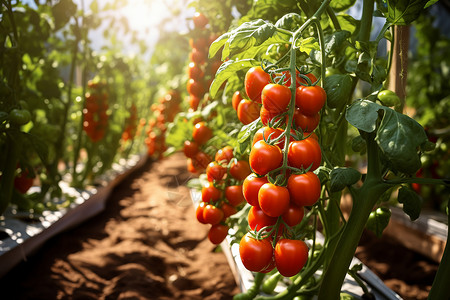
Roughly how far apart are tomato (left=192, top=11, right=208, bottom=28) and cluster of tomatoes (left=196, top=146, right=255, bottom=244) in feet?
2.51

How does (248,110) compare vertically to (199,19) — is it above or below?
below

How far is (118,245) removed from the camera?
2467mm

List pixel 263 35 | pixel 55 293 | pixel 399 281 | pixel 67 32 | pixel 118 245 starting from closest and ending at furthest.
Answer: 1. pixel 263 35
2. pixel 55 293
3. pixel 399 281
4. pixel 118 245
5. pixel 67 32

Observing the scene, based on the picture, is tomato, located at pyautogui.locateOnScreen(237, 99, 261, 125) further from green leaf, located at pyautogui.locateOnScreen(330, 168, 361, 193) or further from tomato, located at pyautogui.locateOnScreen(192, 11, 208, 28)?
tomato, located at pyautogui.locateOnScreen(192, 11, 208, 28)

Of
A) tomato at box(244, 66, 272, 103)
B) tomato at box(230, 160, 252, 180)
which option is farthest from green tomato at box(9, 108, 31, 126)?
tomato at box(244, 66, 272, 103)

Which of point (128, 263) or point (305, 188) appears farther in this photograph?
point (128, 263)

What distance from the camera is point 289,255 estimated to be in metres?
0.81

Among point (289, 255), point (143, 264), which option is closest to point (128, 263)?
point (143, 264)

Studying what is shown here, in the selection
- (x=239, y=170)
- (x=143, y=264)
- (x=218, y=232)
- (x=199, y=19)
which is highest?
(x=199, y=19)

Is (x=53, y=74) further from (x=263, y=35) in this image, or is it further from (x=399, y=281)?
(x=399, y=281)

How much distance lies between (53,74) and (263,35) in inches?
74.9

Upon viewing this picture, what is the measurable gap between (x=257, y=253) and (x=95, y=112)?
9.20ft

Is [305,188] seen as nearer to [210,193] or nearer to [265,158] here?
[265,158]

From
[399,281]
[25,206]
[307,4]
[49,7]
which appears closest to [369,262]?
[399,281]
